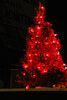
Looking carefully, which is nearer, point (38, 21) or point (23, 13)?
point (38, 21)

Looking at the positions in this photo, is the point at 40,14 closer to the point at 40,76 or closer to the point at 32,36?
the point at 32,36

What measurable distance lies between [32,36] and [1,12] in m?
7.15

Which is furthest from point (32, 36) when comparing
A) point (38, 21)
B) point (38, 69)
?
point (38, 69)

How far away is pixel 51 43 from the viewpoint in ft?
28.5

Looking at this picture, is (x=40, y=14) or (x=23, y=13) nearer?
(x=40, y=14)

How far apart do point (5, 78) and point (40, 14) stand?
658 cm

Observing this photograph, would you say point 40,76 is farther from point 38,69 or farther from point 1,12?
point 1,12

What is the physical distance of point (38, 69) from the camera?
845cm

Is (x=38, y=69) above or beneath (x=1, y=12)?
beneath
